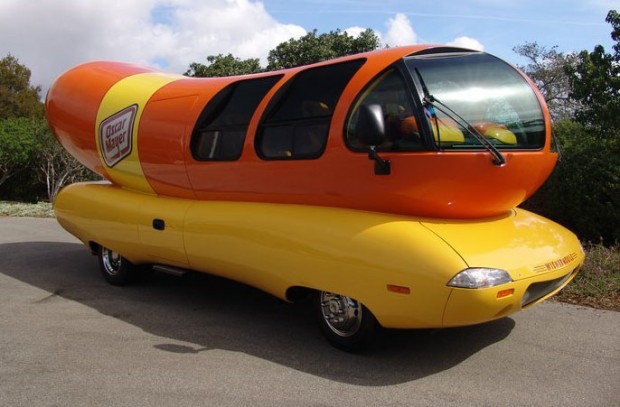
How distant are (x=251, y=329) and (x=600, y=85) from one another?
719cm

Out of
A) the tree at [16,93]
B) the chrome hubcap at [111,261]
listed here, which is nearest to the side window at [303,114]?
the chrome hubcap at [111,261]

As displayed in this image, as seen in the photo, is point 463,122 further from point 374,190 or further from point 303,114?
point 303,114

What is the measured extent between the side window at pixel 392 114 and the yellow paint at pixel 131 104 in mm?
2949

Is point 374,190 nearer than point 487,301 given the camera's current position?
No

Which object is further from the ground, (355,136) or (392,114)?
(392,114)

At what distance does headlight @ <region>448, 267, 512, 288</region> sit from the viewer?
372cm

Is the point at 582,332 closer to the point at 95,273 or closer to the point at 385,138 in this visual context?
the point at 385,138

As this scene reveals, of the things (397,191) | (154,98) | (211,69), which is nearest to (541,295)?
(397,191)

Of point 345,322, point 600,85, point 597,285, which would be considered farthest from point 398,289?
point 600,85

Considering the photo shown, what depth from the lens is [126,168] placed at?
6.53 metres

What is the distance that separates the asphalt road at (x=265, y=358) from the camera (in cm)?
370

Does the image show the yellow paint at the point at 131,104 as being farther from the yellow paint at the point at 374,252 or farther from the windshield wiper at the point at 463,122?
the windshield wiper at the point at 463,122

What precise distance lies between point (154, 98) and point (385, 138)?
3229mm

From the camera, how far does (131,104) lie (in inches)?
254
